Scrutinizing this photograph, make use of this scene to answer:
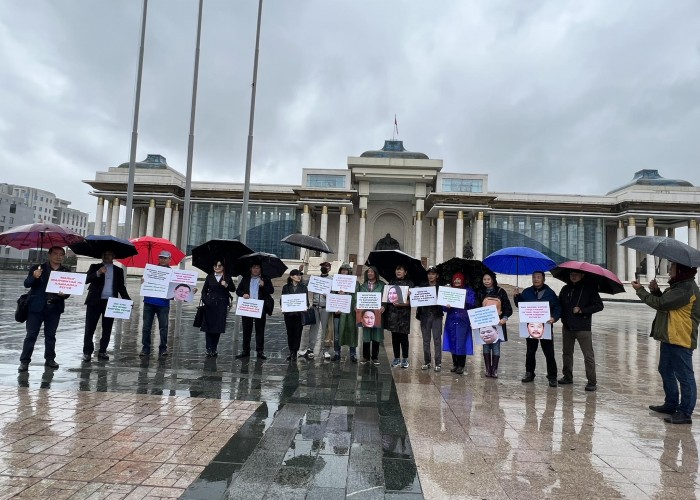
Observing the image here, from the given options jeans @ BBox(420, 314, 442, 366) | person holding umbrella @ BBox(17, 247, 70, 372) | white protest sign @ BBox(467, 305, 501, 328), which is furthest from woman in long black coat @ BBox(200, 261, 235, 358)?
white protest sign @ BBox(467, 305, 501, 328)

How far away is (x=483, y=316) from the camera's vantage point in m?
7.48

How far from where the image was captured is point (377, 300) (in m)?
8.04

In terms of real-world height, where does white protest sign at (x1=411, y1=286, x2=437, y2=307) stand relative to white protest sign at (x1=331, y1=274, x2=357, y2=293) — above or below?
below

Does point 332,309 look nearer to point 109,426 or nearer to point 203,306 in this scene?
point 203,306

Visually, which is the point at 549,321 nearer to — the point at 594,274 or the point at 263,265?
the point at 594,274

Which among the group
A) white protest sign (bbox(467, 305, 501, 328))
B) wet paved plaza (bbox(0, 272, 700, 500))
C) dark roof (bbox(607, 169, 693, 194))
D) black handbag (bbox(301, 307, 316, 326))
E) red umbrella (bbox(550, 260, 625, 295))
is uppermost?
dark roof (bbox(607, 169, 693, 194))

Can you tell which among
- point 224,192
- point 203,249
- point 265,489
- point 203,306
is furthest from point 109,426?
point 224,192

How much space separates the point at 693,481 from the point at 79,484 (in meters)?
4.73

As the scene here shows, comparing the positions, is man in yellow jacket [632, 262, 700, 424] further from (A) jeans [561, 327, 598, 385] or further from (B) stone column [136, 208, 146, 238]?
(B) stone column [136, 208, 146, 238]

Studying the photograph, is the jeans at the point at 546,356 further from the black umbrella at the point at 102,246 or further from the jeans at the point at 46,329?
the jeans at the point at 46,329

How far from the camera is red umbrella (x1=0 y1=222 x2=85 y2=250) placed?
23.3 ft

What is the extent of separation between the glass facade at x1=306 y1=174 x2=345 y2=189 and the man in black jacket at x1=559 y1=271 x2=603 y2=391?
40.3m

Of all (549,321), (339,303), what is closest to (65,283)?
(339,303)

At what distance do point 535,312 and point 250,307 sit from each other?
195 inches
